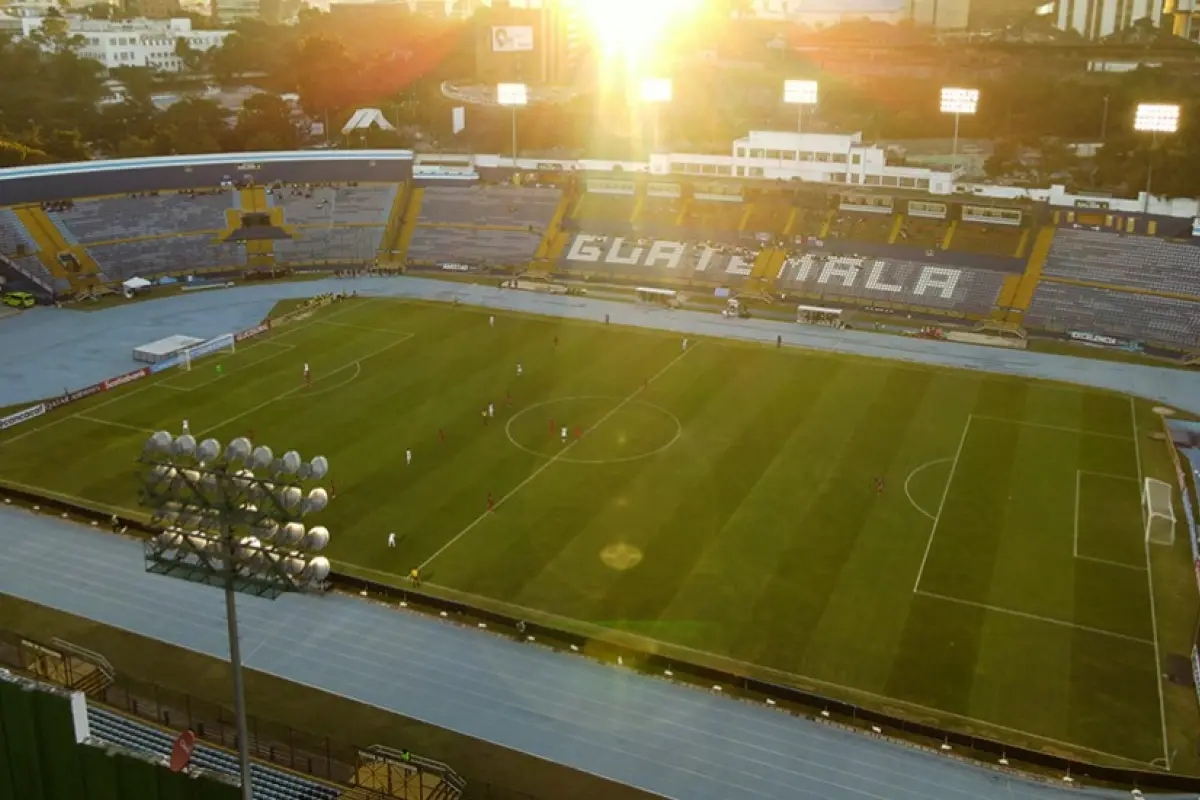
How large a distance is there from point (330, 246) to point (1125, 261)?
62.0 metres

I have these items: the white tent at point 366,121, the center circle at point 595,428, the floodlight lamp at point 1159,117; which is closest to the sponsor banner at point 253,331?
the center circle at point 595,428

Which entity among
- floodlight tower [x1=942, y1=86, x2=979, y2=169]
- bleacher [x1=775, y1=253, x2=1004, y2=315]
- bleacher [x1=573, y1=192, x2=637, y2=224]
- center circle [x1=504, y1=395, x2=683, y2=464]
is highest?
floodlight tower [x1=942, y1=86, x2=979, y2=169]

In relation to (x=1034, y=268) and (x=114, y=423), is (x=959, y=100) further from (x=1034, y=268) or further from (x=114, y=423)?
(x=114, y=423)

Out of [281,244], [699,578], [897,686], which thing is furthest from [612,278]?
[897,686]

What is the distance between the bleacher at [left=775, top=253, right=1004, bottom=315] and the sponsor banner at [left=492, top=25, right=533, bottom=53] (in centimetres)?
9639

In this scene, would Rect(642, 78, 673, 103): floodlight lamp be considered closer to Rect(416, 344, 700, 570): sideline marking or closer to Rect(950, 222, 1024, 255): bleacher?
Rect(950, 222, 1024, 255): bleacher

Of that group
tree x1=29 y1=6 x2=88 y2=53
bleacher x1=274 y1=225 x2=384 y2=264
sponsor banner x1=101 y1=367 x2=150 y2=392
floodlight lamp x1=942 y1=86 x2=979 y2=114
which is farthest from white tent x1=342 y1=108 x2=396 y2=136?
sponsor banner x1=101 y1=367 x2=150 y2=392

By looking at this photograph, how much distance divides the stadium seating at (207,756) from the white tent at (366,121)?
105700 mm

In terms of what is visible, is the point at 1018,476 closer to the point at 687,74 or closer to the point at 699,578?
the point at 699,578

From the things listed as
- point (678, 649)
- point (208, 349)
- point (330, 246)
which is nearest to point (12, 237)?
point (330, 246)

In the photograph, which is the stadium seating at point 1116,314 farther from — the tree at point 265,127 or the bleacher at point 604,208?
the tree at point 265,127

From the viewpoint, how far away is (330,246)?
287ft

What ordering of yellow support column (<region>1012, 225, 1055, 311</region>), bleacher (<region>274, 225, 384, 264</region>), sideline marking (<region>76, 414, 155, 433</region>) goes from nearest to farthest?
1. sideline marking (<region>76, 414, 155, 433</region>)
2. yellow support column (<region>1012, 225, 1055, 311</region>)
3. bleacher (<region>274, 225, 384, 264</region>)

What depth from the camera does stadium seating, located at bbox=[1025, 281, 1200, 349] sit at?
67.1 m
